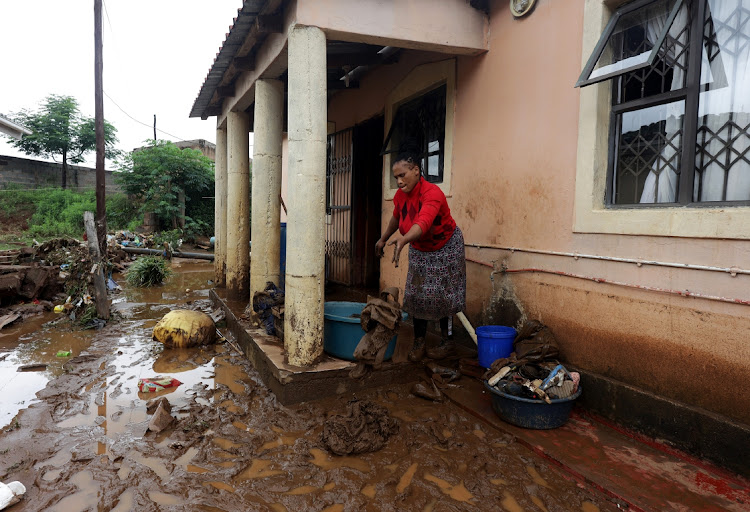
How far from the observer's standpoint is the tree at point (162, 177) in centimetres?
1736

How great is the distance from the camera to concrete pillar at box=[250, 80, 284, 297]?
5559 millimetres

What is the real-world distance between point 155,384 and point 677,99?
4942mm

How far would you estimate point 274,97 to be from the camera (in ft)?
18.2

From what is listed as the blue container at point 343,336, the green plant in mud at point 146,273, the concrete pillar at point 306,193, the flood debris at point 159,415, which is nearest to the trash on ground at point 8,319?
the green plant in mud at point 146,273

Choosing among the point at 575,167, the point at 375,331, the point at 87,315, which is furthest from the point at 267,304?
the point at 575,167

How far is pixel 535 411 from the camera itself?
3160mm

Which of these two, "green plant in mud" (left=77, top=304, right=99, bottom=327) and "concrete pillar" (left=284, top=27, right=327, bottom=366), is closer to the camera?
"concrete pillar" (left=284, top=27, right=327, bottom=366)

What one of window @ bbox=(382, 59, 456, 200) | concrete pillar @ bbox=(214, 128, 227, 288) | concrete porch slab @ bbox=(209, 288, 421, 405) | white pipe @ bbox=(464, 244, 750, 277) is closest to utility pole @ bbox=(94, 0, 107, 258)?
concrete pillar @ bbox=(214, 128, 227, 288)

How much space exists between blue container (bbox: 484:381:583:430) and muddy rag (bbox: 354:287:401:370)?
3.38 ft

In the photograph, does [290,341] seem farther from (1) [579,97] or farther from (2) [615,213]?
(1) [579,97]

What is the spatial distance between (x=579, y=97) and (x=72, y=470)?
4.53 m

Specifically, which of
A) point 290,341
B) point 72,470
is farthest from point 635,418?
point 72,470

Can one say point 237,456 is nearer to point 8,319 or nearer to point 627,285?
point 627,285

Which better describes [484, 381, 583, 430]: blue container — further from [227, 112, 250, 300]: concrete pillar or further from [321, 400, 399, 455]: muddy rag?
[227, 112, 250, 300]: concrete pillar
